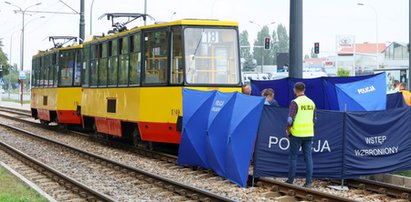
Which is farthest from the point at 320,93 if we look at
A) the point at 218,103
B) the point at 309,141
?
the point at 309,141

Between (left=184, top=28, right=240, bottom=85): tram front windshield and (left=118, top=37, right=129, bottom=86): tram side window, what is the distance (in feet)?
8.69

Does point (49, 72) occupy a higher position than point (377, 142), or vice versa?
point (49, 72)

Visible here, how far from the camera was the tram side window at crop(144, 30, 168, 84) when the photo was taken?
15.2 meters

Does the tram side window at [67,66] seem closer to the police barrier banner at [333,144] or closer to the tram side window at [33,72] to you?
the tram side window at [33,72]

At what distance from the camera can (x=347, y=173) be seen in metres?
11.3

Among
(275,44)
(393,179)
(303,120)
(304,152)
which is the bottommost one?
(393,179)

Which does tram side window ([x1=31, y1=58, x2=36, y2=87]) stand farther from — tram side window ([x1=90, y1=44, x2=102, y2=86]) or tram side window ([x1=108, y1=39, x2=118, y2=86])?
tram side window ([x1=108, y1=39, x2=118, y2=86])

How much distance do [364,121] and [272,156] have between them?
169 cm

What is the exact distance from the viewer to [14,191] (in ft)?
34.9

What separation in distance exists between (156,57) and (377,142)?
19.5ft

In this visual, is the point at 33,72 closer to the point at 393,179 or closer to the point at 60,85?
the point at 60,85

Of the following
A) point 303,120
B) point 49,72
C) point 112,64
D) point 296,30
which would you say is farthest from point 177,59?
point 49,72

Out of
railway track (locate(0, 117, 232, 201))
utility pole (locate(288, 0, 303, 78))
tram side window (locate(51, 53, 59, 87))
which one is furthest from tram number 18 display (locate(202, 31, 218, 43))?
tram side window (locate(51, 53, 59, 87))

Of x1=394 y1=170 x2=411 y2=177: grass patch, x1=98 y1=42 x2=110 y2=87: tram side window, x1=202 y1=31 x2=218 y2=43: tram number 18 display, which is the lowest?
x1=394 y1=170 x2=411 y2=177: grass patch
